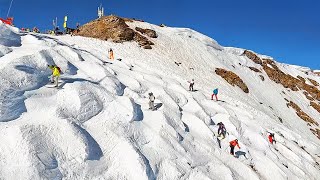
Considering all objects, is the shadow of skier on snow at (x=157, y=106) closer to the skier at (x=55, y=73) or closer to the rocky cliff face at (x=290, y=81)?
the skier at (x=55, y=73)

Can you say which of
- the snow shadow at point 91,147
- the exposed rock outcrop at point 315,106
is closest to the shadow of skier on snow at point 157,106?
the snow shadow at point 91,147

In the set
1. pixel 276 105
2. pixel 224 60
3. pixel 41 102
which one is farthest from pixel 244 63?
pixel 41 102

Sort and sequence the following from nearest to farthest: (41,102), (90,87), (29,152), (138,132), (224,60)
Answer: (29,152) → (41,102) → (138,132) → (90,87) → (224,60)

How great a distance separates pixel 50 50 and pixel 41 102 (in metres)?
8.22

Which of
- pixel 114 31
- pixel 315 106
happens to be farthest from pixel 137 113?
pixel 315 106

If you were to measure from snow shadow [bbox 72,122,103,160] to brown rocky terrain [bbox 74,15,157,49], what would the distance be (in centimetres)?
2916

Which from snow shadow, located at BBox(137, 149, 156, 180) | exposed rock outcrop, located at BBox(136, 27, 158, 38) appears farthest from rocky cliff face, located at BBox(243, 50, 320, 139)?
snow shadow, located at BBox(137, 149, 156, 180)

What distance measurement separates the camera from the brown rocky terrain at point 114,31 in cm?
5219

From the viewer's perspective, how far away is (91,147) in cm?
2212

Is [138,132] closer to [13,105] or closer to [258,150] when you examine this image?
[13,105]

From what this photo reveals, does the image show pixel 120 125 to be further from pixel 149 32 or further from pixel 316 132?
pixel 316 132

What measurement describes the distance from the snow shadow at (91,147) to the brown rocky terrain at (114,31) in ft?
95.7

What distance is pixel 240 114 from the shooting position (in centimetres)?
3809

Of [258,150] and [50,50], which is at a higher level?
[50,50]
